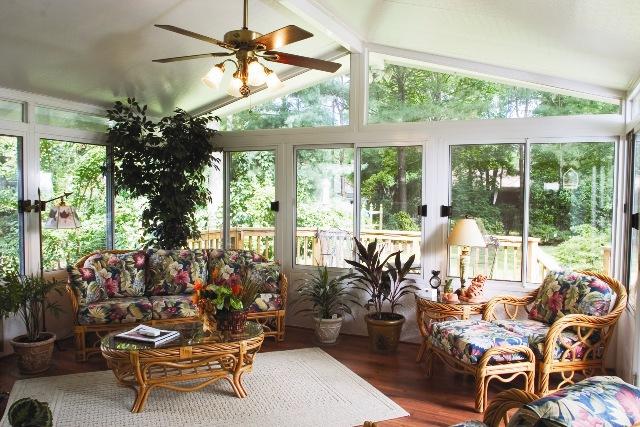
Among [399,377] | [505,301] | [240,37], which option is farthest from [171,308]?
[505,301]

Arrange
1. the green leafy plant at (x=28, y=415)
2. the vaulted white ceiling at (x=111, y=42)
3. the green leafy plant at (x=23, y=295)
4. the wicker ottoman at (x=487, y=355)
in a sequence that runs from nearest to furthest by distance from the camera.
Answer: the green leafy plant at (x=28, y=415) < the wicker ottoman at (x=487, y=355) < the vaulted white ceiling at (x=111, y=42) < the green leafy plant at (x=23, y=295)

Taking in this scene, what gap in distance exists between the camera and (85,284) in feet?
13.8

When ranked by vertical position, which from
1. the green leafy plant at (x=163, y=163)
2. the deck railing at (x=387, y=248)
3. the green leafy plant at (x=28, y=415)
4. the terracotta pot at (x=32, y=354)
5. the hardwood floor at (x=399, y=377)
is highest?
the green leafy plant at (x=163, y=163)

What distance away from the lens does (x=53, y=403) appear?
10.8 ft

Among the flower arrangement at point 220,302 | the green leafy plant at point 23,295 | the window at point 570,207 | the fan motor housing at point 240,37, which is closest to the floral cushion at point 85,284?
the green leafy plant at point 23,295

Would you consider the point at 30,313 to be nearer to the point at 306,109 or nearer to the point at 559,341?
the point at 306,109

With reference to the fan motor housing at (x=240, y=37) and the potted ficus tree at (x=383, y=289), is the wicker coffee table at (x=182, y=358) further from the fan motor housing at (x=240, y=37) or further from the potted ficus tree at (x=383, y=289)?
the fan motor housing at (x=240, y=37)

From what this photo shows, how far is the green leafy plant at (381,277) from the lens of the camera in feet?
14.8

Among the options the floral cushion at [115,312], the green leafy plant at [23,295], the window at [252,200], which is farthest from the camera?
the window at [252,200]

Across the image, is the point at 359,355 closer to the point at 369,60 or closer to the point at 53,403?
the point at 53,403

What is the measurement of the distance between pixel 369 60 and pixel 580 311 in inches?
117

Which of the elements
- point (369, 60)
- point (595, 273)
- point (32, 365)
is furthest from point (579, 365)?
point (32, 365)

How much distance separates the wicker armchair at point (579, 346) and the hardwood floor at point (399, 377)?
46 cm

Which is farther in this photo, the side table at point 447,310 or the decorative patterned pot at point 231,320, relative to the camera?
the side table at point 447,310
